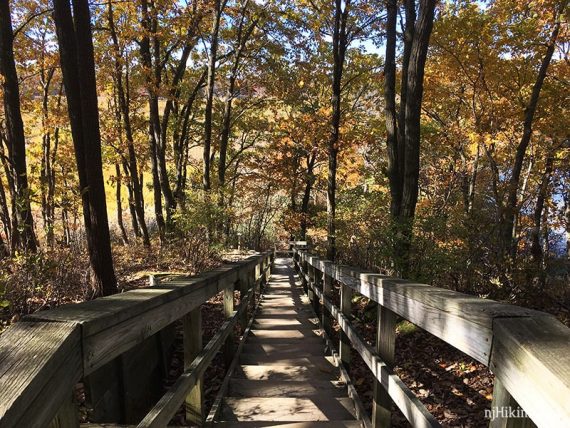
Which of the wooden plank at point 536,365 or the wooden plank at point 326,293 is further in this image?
the wooden plank at point 326,293

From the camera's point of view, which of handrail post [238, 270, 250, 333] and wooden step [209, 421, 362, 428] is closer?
wooden step [209, 421, 362, 428]

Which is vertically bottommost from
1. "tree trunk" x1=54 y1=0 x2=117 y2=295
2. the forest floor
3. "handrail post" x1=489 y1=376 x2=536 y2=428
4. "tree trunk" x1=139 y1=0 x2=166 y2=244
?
the forest floor

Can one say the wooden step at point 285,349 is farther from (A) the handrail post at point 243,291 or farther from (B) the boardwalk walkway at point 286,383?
(A) the handrail post at point 243,291

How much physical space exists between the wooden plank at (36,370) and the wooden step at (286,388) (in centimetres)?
291

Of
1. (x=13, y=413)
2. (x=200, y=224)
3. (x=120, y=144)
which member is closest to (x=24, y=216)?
(x=200, y=224)

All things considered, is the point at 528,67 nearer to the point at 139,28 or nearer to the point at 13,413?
the point at 139,28

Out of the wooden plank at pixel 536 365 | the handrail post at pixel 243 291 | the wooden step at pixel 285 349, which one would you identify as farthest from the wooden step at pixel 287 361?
the wooden plank at pixel 536 365

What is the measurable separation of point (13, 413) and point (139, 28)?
1451 cm

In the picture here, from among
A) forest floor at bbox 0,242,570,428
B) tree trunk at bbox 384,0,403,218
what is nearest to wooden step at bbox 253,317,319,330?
forest floor at bbox 0,242,570,428

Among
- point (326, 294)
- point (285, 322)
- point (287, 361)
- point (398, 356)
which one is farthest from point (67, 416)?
point (285, 322)

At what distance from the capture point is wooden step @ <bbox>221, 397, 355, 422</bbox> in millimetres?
3443

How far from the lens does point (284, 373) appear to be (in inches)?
181

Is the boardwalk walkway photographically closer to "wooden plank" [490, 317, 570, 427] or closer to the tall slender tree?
the tall slender tree

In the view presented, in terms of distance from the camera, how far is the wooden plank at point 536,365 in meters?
1.06
